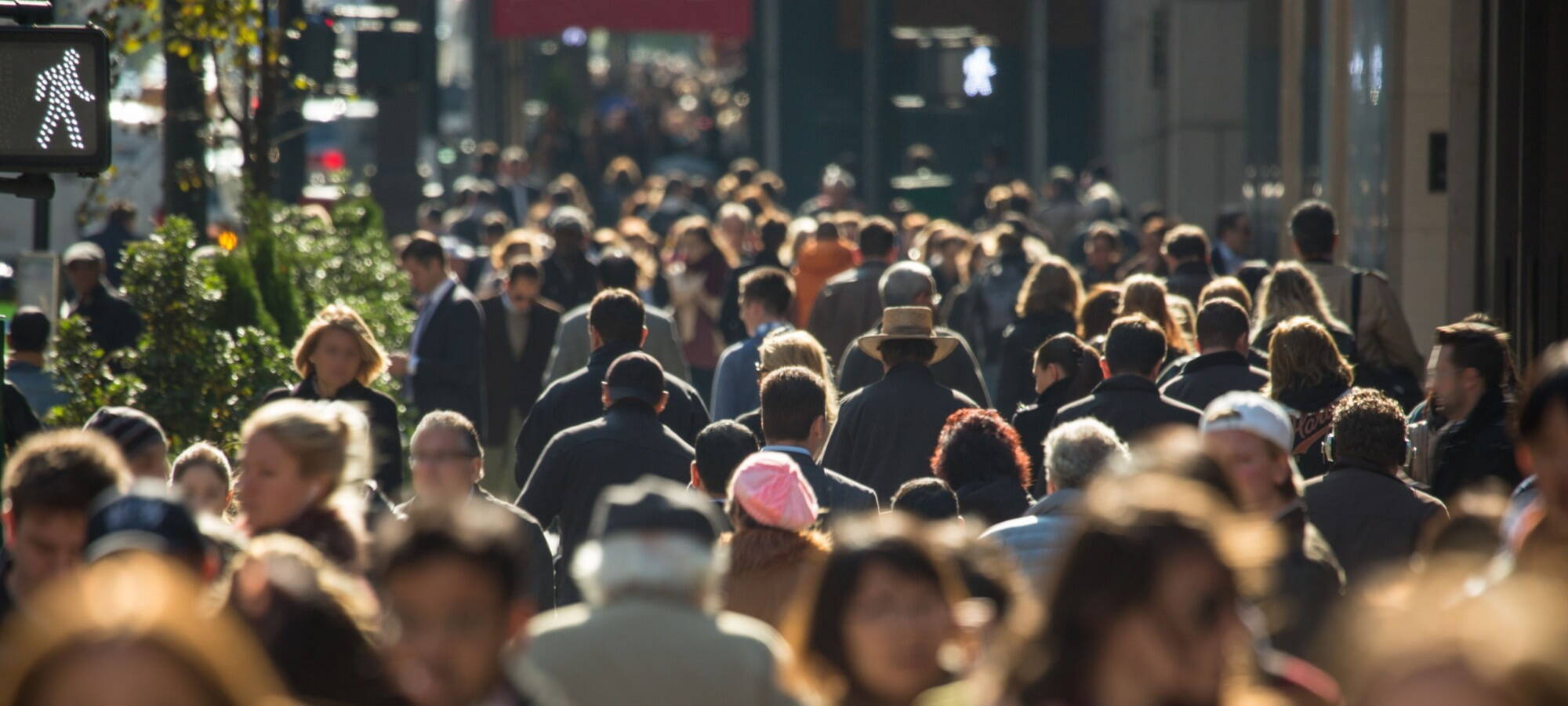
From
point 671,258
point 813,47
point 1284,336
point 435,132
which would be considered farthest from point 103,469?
point 813,47

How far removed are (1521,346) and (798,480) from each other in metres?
6.70

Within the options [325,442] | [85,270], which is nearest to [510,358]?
[85,270]

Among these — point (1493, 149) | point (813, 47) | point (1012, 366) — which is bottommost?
point (1012, 366)

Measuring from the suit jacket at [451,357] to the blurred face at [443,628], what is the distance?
346 inches

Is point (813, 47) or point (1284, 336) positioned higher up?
point (813, 47)

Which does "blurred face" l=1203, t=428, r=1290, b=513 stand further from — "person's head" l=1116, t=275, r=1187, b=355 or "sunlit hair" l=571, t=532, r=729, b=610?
"person's head" l=1116, t=275, r=1187, b=355

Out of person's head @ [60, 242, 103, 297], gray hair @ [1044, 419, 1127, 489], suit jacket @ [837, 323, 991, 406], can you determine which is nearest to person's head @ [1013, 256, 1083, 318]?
suit jacket @ [837, 323, 991, 406]

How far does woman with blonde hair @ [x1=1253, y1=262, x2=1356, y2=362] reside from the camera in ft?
34.4

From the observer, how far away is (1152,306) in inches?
417

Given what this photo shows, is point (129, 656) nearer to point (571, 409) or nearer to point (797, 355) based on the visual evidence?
point (797, 355)

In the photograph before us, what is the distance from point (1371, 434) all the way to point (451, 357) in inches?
269

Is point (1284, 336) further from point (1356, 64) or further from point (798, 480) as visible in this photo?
point (1356, 64)

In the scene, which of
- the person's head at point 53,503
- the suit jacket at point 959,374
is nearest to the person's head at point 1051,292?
the suit jacket at point 959,374

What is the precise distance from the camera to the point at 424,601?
12.6 feet
